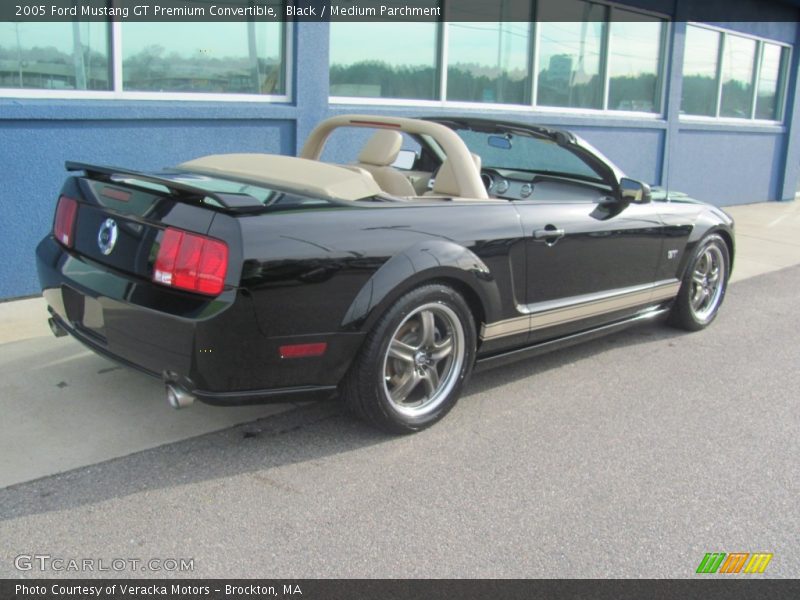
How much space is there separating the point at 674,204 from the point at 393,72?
4.15m

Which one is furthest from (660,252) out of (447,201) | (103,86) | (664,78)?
(664,78)

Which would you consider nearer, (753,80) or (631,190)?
(631,190)

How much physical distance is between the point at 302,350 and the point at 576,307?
72.2 inches

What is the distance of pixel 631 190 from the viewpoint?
4.77 meters

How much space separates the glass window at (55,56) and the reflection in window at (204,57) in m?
0.20

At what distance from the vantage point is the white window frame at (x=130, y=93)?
19.5ft

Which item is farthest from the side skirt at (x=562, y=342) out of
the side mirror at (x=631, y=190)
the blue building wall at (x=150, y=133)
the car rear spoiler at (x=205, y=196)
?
the blue building wall at (x=150, y=133)

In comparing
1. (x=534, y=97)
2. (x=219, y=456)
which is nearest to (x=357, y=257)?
(x=219, y=456)

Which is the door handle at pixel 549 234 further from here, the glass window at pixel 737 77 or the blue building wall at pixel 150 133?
the glass window at pixel 737 77

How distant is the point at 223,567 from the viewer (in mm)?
2709

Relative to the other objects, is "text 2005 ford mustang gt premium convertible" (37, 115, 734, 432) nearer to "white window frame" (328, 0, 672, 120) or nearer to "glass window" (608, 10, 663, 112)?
"white window frame" (328, 0, 672, 120)

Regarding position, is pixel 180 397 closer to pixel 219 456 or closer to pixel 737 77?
pixel 219 456

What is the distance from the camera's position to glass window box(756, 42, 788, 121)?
14.6 m
